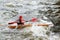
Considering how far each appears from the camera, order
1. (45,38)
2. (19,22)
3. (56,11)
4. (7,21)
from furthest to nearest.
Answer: (56,11), (7,21), (19,22), (45,38)

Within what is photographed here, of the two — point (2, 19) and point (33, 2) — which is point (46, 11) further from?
point (2, 19)

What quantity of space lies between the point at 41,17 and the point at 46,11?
0.14 meters

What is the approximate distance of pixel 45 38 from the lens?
1381 millimetres

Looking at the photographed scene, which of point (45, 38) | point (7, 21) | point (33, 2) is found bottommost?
point (45, 38)

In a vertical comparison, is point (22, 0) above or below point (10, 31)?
above

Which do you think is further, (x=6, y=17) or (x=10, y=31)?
(x=6, y=17)

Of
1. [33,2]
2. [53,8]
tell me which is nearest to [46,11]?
[53,8]

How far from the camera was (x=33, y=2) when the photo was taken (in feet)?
6.57

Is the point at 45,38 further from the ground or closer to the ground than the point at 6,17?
closer to the ground

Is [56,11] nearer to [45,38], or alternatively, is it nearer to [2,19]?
[45,38]

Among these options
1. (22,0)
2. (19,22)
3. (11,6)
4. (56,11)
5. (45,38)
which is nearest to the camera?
(45,38)

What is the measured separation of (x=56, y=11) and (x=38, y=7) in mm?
229

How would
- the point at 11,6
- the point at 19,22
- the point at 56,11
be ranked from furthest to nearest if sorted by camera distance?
the point at 11,6 → the point at 56,11 → the point at 19,22

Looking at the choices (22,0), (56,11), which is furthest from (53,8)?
(22,0)
